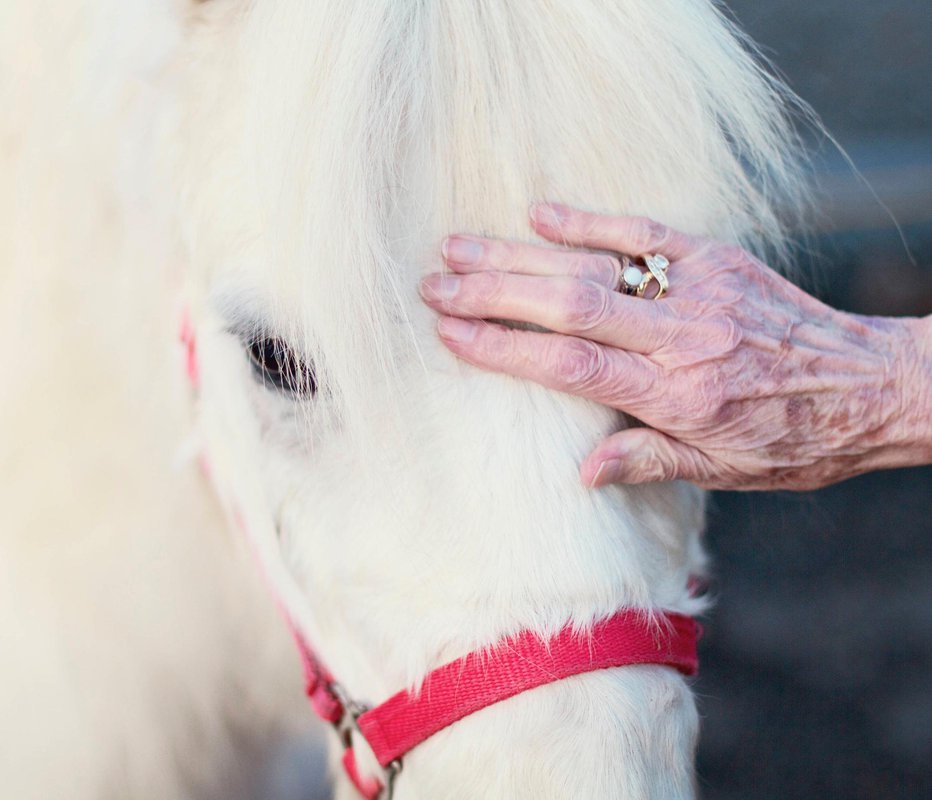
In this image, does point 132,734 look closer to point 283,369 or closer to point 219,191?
point 283,369

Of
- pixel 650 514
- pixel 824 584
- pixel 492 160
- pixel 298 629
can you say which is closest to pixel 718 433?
pixel 650 514

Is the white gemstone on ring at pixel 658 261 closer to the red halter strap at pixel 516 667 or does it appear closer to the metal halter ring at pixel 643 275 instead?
the metal halter ring at pixel 643 275

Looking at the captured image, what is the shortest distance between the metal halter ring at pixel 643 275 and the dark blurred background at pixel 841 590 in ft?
3.83

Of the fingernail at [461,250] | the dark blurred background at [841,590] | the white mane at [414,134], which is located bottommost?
the dark blurred background at [841,590]

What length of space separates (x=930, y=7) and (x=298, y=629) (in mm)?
2806

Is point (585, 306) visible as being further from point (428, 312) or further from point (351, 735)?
point (351, 735)

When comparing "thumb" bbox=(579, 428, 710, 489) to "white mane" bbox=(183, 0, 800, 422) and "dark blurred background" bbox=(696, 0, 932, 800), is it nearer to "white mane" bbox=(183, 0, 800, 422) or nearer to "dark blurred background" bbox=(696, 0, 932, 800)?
"white mane" bbox=(183, 0, 800, 422)

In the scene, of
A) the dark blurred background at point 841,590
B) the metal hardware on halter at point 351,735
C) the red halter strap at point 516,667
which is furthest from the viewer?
the dark blurred background at point 841,590

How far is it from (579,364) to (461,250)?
12 centimetres

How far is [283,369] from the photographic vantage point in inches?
28.6

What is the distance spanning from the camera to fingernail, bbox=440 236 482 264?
0.66 meters

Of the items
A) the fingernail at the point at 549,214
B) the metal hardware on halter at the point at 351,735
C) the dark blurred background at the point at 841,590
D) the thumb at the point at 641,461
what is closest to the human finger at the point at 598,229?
the fingernail at the point at 549,214

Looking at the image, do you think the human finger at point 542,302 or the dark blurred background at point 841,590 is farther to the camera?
the dark blurred background at point 841,590

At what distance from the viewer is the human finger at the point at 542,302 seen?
2.13 feet
